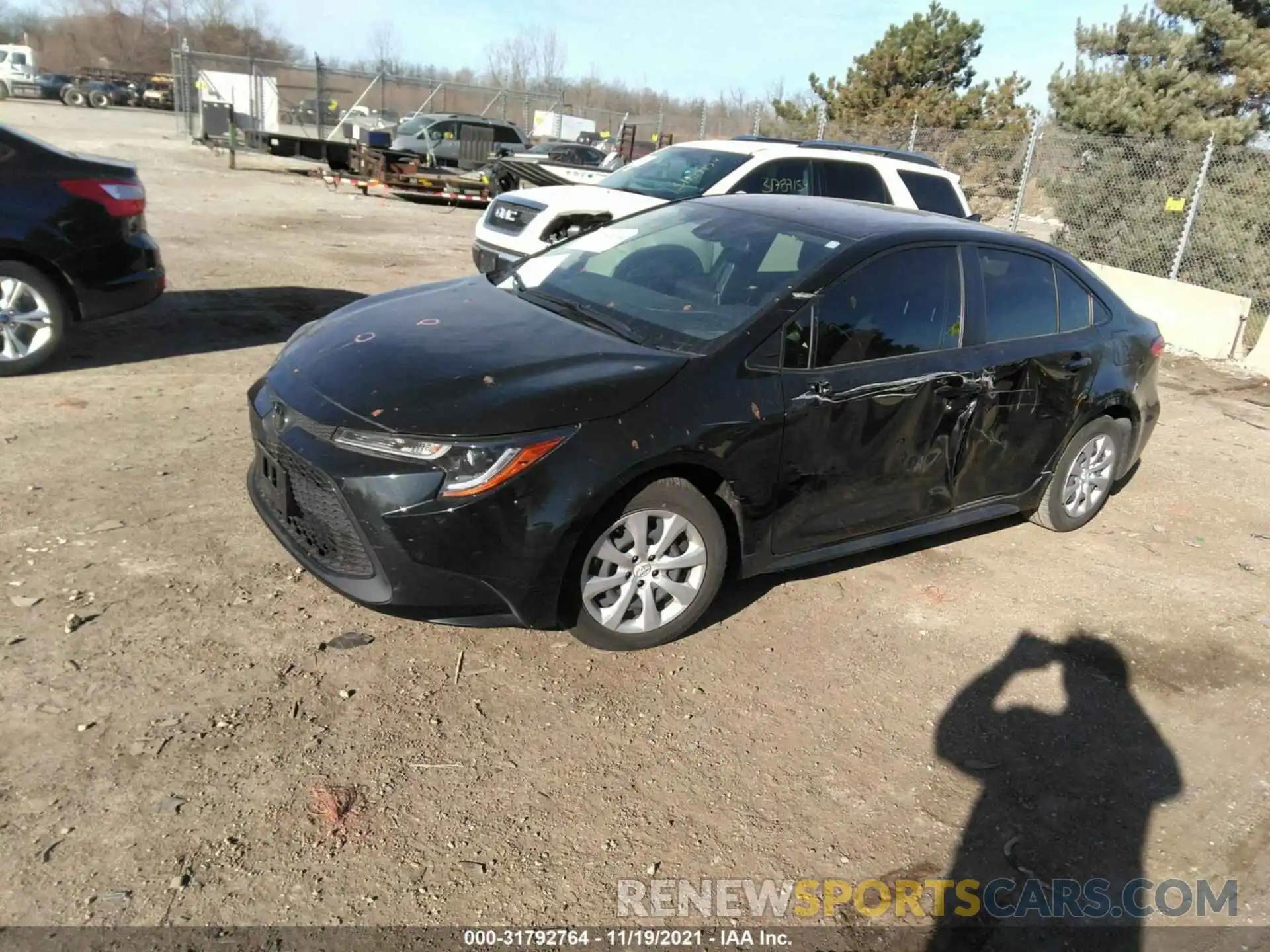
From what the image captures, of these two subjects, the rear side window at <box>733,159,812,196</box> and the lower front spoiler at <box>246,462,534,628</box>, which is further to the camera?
the rear side window at <box>733,159,812,196</box>

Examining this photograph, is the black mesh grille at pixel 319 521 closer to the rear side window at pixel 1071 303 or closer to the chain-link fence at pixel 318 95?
the rear side window at pixel 1071 303

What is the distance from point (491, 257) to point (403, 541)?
667 centimetres

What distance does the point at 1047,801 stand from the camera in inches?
127

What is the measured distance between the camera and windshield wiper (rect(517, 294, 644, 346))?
3.86 meters

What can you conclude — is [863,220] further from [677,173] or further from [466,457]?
[677,173]

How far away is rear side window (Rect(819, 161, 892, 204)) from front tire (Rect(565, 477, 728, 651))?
6741mm

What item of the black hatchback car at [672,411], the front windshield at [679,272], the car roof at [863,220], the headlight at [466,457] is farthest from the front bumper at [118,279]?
the headlight at [466,457]

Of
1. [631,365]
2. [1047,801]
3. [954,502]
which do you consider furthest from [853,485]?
[1047,801]

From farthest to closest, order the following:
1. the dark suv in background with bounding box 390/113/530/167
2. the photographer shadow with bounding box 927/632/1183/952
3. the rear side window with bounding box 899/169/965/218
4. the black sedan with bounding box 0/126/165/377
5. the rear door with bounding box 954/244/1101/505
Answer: the dark suv in background with bounding box 390/113/530/167
the rear side window with bounding box 899/169/965/218
the black sedan with bounding box 0/126/165/377
the rear door with bounding box 954/244/1101/505
the photographer shadow with bounding box 927/632/1183/952

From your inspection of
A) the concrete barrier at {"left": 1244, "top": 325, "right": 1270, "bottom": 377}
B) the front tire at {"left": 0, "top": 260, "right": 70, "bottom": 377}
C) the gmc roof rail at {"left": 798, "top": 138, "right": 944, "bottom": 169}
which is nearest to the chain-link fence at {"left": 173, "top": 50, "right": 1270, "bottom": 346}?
the concrete barrier at {"left": 1244, "top": 325, "right": 1270, "bottom": 377}

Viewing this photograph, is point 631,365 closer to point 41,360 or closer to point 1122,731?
point 1122,731

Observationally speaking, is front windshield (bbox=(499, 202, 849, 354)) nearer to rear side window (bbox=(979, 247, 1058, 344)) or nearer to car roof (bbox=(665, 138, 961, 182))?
rear side window (bbox=(979, 247, 1058, 344))

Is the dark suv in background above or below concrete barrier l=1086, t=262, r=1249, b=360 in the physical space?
above

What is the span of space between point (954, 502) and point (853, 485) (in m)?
0.80
